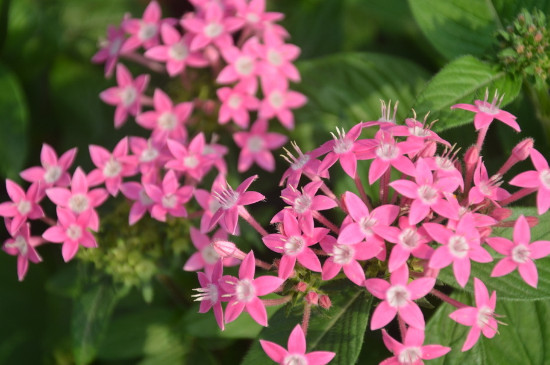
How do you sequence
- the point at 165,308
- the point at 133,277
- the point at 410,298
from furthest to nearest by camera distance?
the point at 165,308 → the point at 133,277 → the point at 410,298

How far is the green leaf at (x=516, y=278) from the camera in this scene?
1099 mm

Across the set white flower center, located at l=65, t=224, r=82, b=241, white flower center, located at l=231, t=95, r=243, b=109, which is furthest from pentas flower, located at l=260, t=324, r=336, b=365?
white flower center, located at l=231, t=95, r=243, b=109

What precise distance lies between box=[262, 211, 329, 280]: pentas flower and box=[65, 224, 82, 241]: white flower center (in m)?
0.52

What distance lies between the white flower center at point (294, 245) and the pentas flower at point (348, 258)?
0.13 ft

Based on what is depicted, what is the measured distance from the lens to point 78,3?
2.33 meters

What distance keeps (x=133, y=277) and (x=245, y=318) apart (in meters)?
0.32

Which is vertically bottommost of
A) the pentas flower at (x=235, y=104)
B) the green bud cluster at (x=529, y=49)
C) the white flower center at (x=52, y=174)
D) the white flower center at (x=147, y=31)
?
the white flower center at (x=52, y=174)

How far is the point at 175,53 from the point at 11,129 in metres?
0.62

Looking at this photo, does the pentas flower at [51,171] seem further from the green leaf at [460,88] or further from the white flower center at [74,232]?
the green leaf at [460,88]

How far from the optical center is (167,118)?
1.56 m

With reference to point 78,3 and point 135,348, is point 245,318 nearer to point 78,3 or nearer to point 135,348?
point 135,348

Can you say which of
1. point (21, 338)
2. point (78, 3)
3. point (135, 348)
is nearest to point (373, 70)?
point (135, 348)

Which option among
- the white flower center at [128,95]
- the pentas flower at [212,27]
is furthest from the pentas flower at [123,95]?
the pentas flower at [212,27]

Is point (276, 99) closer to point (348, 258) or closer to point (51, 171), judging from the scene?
point (51, 171)
